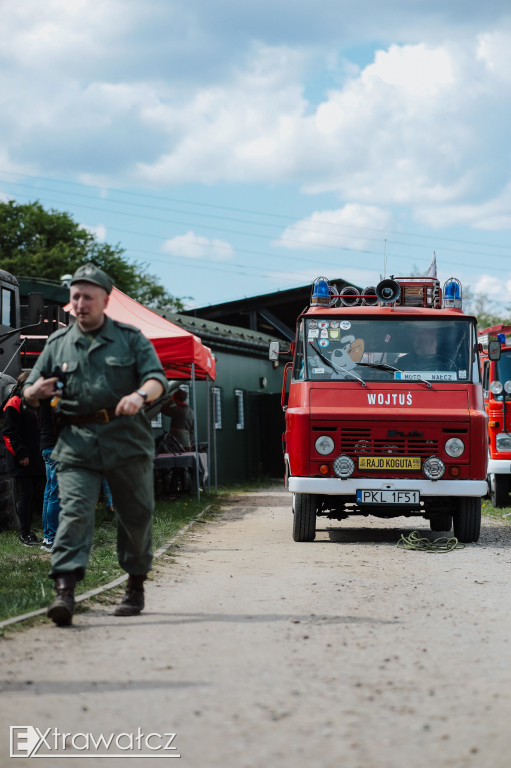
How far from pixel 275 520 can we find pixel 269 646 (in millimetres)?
9484

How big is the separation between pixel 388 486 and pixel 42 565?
3862 millimetres

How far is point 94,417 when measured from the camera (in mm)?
6684

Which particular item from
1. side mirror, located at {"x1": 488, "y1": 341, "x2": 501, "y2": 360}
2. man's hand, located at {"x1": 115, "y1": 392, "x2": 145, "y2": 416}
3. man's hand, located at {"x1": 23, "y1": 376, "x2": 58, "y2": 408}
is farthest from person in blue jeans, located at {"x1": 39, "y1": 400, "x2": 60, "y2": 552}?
side mirror, located at {"x1": 488, "y1": 341, "x2": 501, "y2": 360}

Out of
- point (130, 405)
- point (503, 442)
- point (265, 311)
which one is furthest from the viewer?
point (265, 311)

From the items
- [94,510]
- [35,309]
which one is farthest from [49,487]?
[94,510]

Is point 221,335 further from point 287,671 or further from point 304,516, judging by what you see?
point 287,671

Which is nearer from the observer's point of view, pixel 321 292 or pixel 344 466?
pixel 344 466

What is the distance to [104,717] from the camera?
4.46 m

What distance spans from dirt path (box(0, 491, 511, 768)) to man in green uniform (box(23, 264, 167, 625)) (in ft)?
1.68

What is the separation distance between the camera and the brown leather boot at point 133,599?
700cm

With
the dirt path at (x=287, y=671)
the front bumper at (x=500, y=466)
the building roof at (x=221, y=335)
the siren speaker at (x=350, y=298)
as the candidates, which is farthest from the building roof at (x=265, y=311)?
the dirt path at (x=287, y=671)

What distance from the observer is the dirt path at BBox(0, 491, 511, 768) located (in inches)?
162

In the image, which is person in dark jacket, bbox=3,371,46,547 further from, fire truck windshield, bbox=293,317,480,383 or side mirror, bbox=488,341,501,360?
side mirror, bbox=488,341,501,360

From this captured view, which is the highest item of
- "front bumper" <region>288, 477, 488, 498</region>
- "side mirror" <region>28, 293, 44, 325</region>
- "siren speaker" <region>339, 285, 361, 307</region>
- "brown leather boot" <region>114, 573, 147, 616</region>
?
"siren speaker" <region>339, 285, 361, 307</region>
